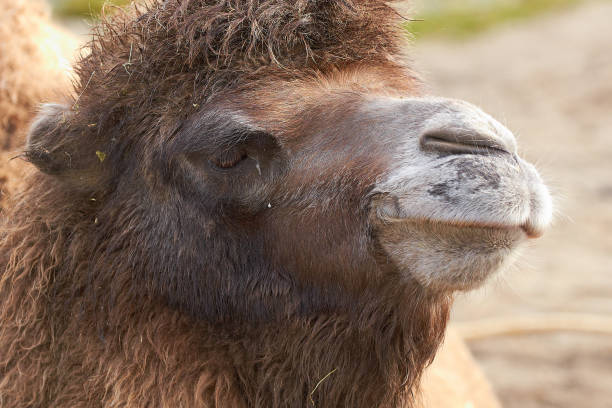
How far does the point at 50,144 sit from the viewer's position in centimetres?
340

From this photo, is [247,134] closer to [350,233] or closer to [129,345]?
[350,233]

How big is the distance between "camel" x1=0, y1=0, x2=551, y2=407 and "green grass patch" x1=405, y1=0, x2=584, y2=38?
18.4 m

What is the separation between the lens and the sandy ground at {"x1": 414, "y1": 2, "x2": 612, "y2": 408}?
22.3 ft

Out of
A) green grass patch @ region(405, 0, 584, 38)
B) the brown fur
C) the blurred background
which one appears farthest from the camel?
green grass patch @ region(405, 0, 584, 38)

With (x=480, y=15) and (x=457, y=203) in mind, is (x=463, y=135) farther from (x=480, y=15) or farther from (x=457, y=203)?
(x=480, y=15)

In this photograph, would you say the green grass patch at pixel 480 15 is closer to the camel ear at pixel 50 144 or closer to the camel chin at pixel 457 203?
the camel ear at pixel 50 144

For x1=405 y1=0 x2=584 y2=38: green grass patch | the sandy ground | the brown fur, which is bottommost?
x1=405 y1=0 x2=584 y2=38: green grass patch

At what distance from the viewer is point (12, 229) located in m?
3.50

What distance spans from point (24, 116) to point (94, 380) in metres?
1.65

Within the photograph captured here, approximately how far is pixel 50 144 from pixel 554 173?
9468mm

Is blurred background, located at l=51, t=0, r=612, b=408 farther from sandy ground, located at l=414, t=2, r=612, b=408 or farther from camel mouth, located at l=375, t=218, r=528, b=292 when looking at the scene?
camel mouth, located at l=375, t=218, r=528, b=292

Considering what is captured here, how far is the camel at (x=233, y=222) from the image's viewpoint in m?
2.99

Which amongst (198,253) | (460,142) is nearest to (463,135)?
(460,142)

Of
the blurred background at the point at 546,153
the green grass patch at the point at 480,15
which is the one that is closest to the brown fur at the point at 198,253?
the blurred background at the point at 546,153
